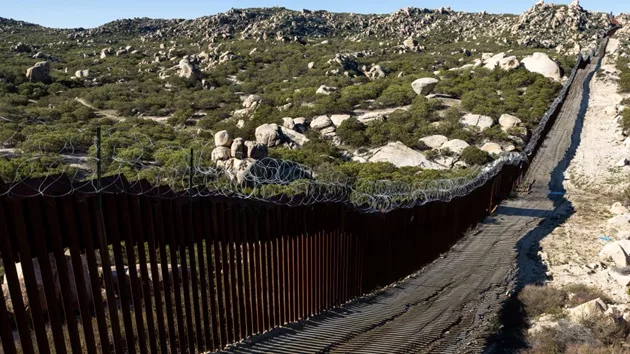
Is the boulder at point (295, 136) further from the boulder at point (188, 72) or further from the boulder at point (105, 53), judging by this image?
the boulder at point (105, 53)

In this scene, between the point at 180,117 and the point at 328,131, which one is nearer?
the point at 328,131

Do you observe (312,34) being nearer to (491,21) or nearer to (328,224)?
(491,21)

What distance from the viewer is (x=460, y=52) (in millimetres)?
72938

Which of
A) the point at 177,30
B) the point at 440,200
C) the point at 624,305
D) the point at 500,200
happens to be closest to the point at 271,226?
the point at 440,200

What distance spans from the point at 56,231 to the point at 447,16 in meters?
130

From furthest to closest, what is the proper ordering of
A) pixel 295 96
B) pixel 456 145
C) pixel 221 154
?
pixel 295 96
pixel 456 145
pixel 221 154

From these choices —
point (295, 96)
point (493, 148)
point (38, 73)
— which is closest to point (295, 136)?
point (295, 96)

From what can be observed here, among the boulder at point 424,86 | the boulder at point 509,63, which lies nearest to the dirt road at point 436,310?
the boulder at point 424,86

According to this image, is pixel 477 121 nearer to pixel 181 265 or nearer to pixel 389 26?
pixel 181 265

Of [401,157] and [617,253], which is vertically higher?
Result: [401,157]

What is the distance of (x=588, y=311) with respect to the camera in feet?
24.5

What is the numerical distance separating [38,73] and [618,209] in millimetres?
50790

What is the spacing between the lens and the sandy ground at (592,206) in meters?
10.5

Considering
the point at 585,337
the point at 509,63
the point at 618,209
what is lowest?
the point at 618,209
